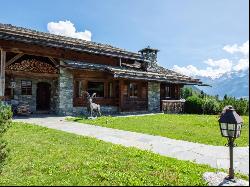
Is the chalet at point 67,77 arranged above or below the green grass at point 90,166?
above

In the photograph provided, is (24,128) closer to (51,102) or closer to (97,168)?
(97,168)

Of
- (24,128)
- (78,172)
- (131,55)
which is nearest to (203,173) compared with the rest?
(78,172)

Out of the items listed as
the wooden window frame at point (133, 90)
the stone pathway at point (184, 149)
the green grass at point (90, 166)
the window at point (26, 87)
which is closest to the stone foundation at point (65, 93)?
the window at point (26, 87)

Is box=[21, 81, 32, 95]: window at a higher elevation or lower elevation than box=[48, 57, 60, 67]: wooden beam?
lower

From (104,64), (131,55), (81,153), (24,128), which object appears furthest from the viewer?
(131,55)

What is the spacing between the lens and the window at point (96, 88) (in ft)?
72.4

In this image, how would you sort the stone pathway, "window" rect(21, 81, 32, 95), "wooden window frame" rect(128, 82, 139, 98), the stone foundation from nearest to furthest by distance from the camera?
1. the stone pathway
2. the stone foundation
3. "window" rect(21, 81, 32, 95)
4. "wooden window frame" rect(128, 82, 139, 98)

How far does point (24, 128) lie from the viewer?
1275 cm

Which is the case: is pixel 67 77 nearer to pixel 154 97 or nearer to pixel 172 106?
pixel 154 97

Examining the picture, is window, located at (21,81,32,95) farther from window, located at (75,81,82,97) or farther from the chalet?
window, located at (75,81,82,97)

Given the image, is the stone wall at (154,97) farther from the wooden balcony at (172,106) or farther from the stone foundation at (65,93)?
the stone foundation at (65,93)

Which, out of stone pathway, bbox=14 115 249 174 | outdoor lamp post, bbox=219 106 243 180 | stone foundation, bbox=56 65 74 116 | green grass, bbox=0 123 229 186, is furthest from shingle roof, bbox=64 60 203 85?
outdoor lamp post, bbox=219 106 243 180

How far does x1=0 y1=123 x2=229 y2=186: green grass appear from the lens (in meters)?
5.82

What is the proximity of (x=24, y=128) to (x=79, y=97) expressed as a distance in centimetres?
846
